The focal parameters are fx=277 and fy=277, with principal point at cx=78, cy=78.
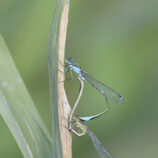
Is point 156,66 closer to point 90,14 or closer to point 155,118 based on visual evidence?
point 155,118

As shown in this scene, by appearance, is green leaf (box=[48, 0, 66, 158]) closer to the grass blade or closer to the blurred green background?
the grass blade

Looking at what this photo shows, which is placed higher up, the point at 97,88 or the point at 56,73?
the point at 56,73

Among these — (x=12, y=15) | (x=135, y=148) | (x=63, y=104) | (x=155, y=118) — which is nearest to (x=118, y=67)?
(x=155, y=118)

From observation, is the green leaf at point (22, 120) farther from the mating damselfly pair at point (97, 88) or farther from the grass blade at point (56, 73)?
the mating damselfly pair at point (97, 88)

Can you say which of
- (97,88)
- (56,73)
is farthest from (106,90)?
(56,73)

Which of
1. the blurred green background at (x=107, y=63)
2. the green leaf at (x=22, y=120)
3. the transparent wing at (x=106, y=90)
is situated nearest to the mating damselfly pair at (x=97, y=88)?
the transparent wing at (x=106, y=90)

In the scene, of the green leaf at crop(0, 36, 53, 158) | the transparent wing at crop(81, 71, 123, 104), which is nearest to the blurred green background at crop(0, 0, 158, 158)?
the transparent wing at crop(81, 71, 123, 104)

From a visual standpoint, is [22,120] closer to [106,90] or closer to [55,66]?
[55,66]
